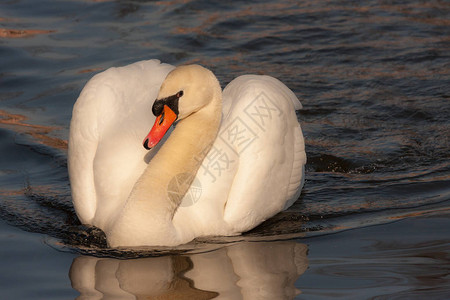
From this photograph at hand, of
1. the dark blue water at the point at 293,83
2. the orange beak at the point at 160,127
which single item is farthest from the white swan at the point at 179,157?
the dark blue water at the point at 293,83

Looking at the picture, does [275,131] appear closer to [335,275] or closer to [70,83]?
[335,275]

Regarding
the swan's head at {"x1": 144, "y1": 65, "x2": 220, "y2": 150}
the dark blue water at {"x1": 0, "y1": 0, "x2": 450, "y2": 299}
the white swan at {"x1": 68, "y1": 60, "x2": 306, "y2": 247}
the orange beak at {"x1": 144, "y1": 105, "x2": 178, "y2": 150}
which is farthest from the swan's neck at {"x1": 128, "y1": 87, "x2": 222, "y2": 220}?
the dark blue water at {"x1": 0, "y1": 0, "x2": 450, "y2": 299}

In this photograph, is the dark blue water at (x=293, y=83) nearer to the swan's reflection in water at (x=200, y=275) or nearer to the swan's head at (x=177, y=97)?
the swan's reflection in water at (x=200, y=275)

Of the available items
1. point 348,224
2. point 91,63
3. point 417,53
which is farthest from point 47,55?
point 348,224

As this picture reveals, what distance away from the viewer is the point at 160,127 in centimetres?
580

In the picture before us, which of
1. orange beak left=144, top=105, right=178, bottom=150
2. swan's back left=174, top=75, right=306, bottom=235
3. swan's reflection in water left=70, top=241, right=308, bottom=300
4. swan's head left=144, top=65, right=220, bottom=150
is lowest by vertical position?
swan's reflection in water left=70, top=241, right=308, bottom=300

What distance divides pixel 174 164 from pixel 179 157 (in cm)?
6

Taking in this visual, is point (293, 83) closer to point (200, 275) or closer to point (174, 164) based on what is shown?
point (174, 164)

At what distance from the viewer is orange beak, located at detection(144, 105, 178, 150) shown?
5770 mm

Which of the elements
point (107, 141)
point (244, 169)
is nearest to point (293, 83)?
point (244, 169)

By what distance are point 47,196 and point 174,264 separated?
1.98 metres

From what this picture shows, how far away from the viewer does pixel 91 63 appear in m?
10.6

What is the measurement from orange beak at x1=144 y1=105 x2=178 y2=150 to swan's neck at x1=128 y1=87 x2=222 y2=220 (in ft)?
0.92

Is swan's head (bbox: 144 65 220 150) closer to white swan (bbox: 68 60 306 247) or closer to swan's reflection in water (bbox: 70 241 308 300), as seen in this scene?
white swan (bbox: 68 60 306 247)
